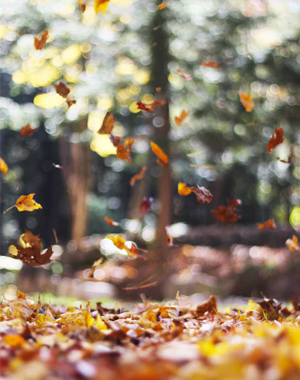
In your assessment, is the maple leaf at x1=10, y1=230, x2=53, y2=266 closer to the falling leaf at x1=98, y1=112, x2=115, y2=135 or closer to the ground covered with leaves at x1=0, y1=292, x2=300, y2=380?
the ground covered with leaves at x1=0, y1=292, x2=300, y2=380

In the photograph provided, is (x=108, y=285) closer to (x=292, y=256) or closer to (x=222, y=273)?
(x=222, y=273)

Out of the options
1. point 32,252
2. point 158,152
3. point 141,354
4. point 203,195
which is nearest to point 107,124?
point 158,152

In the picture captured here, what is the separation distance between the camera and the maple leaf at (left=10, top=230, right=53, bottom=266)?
2232 millimetres

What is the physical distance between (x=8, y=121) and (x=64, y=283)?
15.4 feet

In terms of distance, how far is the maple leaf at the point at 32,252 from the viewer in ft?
7.32

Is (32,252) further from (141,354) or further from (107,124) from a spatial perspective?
(141,354)

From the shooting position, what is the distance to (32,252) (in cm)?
→ 226

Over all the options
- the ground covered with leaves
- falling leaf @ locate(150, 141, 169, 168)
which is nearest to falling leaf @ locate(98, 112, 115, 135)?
falling leaf @ locate(150, 141, 169, 168)

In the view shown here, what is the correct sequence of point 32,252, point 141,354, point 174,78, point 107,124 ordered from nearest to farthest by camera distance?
point 141,354, point 32,252, point 107,124, point 174,78

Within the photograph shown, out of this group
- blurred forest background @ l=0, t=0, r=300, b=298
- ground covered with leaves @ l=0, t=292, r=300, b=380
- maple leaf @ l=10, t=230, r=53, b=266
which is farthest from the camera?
blurred forest background @ l=0, t=0, r=300, b=298

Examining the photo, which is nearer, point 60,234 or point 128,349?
point 128,349

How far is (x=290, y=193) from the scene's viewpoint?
15602 mm

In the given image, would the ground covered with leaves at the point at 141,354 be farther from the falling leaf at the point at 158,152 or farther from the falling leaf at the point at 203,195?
the falling leaf at the point at 158,152

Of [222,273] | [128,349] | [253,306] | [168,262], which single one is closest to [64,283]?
[168,262]
